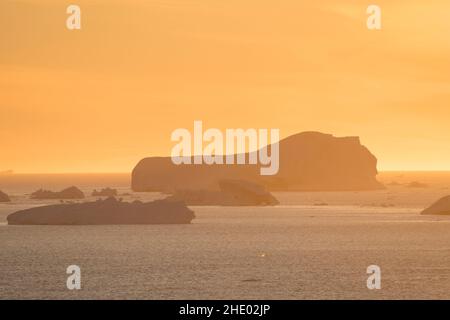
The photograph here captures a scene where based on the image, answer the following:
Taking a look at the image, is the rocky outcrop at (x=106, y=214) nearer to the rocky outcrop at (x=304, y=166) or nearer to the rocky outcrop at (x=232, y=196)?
the rocky outcrop at (x=232, y=196)

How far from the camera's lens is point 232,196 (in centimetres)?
13038

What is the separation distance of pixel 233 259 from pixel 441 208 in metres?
55.5

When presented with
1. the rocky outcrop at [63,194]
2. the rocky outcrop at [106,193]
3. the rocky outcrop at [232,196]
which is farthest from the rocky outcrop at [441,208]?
the rocky outcrop at [106,193]

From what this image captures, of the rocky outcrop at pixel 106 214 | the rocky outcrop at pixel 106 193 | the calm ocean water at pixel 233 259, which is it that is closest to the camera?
the calm ocean water at pixel 233 259

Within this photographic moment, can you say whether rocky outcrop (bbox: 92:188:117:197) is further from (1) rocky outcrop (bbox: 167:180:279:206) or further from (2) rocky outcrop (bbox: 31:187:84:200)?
(1) rocky outcrop (bbox: 167:180:279:206)

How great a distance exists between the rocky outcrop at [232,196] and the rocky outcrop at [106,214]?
31762mm

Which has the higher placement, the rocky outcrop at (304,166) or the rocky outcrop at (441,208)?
the rocky outcrop at (304,166)

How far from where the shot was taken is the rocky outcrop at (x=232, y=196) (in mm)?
126000

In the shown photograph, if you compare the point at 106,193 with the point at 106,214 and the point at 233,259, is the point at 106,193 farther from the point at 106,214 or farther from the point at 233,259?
the point at 233,259

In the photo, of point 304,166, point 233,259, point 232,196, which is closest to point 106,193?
point 232,196

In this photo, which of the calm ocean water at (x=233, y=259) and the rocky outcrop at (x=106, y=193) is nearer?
the calm ocean water at (x=233, y=259)

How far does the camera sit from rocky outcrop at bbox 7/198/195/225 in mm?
89250

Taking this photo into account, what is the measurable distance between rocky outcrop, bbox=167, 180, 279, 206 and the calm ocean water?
21792mm

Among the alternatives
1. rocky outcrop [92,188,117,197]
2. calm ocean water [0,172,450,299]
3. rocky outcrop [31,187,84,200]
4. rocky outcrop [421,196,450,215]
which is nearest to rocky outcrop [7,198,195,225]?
calm ocean water [0,172,450,299]
